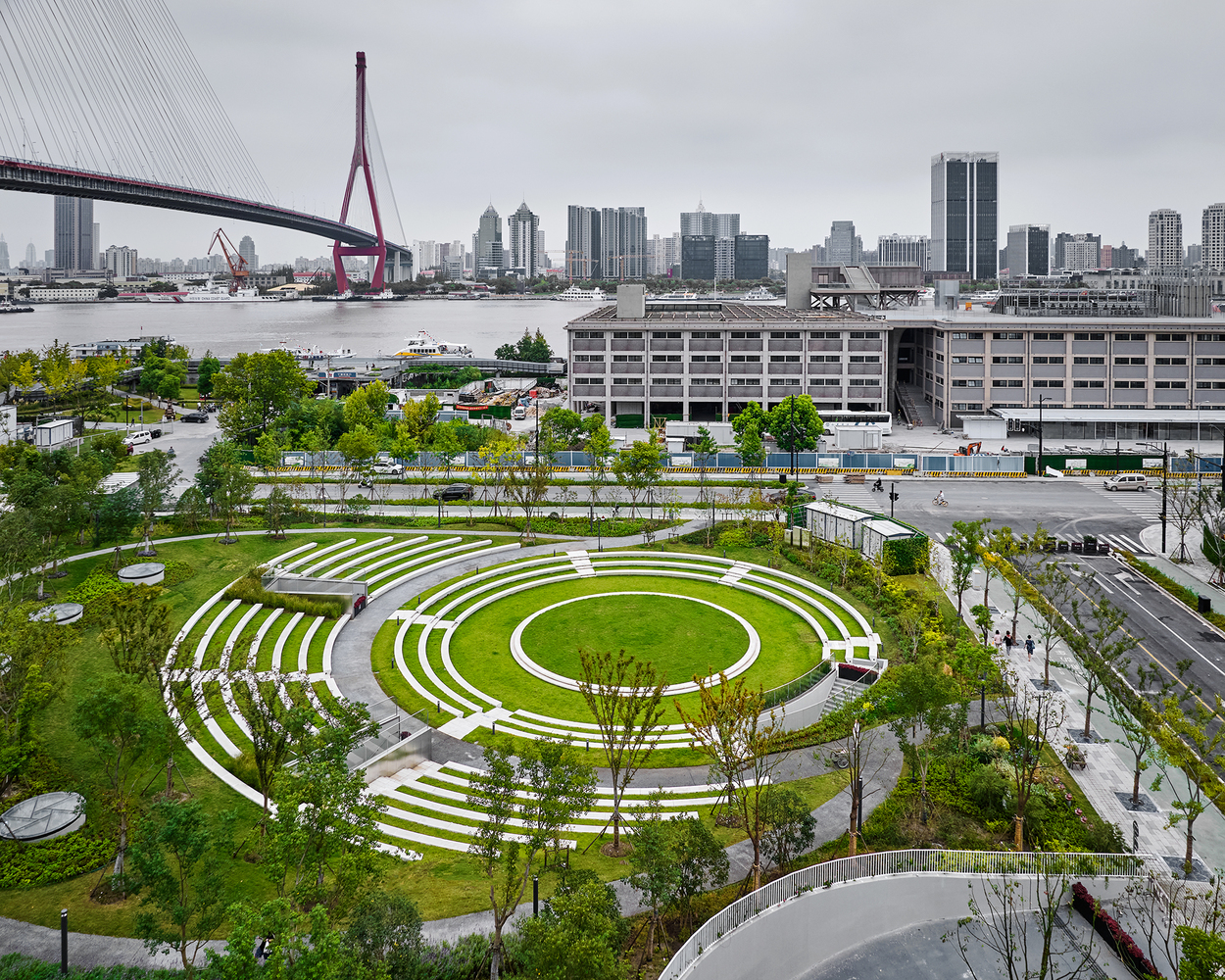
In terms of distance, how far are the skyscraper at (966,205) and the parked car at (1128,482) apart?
163 m

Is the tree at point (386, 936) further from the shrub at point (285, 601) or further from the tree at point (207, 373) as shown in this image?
the tree at point (207, 373)

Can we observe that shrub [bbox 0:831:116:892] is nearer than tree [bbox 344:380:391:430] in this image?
Yes

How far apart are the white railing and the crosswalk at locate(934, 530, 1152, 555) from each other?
1988cm

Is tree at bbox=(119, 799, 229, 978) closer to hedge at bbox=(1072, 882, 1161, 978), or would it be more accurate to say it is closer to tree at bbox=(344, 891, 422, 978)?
tree at bbox=(344, 891, 422, 978)

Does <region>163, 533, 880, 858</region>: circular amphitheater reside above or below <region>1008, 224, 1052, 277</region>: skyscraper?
below

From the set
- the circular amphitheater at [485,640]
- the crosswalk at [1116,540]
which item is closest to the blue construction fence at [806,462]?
the crosswalk at [1116,540]

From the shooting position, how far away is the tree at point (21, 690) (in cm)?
1725

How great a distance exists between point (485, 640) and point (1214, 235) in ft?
636

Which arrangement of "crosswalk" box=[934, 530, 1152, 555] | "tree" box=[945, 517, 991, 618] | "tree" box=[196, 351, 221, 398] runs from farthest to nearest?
1. "tree" box=[196, 351, 221, 398]
2. "crosswalk" box=[934, 530, 1152, 555]
3. "tree" box=[945, 517, 991, 618]

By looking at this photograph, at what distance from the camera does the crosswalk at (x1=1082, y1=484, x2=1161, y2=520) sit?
39562 millimetres

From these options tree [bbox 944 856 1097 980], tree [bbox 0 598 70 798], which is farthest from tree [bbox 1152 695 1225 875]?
tree [bbox 0 598 70 798]

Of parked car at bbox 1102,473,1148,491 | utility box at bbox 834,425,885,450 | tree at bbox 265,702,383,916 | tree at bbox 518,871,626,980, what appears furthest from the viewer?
utility box at bbox 834,425,885,450

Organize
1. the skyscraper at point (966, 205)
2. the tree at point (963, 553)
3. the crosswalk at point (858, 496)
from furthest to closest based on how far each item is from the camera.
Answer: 1. the skyscraper at point (966, 205)
2. the crosswalk at point (858, 496)
3. the tree at point (963, 553)

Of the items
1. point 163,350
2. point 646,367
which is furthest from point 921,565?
point 163,350
